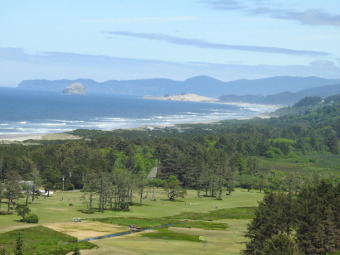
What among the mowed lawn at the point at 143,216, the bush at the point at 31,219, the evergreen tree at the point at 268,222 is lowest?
the mowed lawn at the point at 143,216

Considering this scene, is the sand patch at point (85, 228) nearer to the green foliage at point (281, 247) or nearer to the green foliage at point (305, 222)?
the green foliage at point (305, 222)

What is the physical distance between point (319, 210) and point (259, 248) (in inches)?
343

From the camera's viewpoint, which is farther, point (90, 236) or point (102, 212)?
point (102, 212)

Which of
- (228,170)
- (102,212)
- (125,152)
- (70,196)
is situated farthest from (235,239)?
(125,152)

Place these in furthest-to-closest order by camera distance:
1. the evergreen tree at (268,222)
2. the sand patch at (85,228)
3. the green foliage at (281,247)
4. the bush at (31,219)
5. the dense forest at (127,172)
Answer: the dense forest at (127,172) → the bush at (31,219) → the sand patch at (85,228) → the evergreen tree at (268,222) → the green foliage at (281,247)

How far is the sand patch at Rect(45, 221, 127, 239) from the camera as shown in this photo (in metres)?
81.6

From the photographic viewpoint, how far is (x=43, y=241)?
7444 centimetres

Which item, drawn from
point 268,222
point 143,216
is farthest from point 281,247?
point 143,216

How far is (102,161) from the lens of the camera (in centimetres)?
15250

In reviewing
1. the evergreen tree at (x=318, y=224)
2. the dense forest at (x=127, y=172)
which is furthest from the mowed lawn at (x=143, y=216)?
the evergreen tree at (x=318, y=224)

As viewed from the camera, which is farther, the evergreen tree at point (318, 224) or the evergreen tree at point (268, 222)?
the evergreen tree at point (268, 222)

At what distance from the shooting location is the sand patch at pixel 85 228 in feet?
268

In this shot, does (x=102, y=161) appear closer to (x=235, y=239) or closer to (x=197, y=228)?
(x=197, y=228)

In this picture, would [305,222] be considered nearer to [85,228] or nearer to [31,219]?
[85,228]
